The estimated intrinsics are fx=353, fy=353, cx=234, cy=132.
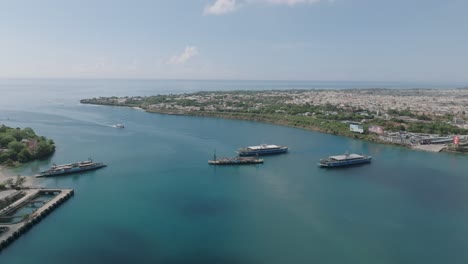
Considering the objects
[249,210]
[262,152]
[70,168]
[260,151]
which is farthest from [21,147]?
[249,210]

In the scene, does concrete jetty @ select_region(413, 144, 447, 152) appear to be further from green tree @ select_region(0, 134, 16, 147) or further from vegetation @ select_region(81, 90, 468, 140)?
green tree @ select_region(0, 134, 16, 147)

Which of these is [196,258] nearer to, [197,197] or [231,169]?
[197,197]

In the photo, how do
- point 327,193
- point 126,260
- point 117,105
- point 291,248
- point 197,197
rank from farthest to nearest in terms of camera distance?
point 117,105 → point 327,193 → point 197,197 → point 291,248 → point 126,260

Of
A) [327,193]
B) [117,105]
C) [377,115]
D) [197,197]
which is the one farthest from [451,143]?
[117,105]

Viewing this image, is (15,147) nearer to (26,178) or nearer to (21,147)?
(21,147)

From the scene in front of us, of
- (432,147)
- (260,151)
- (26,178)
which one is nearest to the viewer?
(26,178)

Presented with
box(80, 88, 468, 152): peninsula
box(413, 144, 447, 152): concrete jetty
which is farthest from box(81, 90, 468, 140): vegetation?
box(413, 144, 447, 152): concrete jetty

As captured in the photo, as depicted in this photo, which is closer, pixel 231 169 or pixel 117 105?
pixel 231 169
